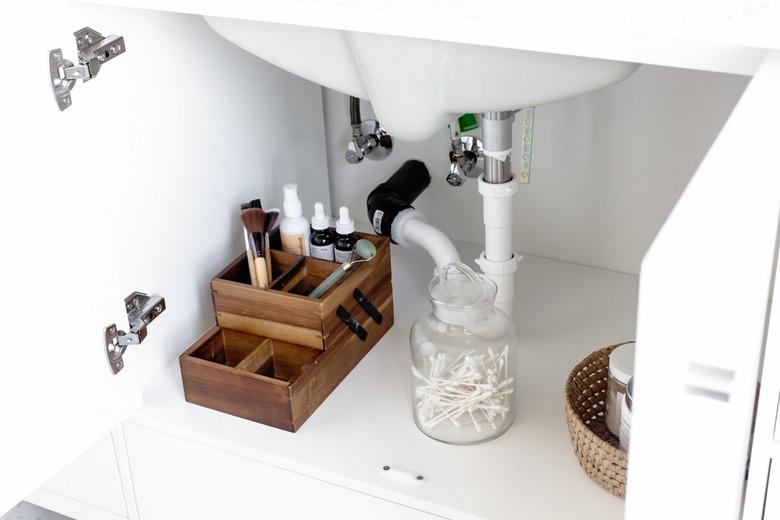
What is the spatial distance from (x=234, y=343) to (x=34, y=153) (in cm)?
44

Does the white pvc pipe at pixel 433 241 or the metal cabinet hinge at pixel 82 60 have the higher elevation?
the metal cabinet hinge at pixel 82 60

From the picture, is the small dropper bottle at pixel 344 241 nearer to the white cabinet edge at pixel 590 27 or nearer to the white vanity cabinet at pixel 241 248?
the white vanity cabinet at pixel 241 248

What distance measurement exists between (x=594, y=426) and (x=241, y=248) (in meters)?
0.53

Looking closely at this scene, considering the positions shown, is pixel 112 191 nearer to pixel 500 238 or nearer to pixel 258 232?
pixel 258 232

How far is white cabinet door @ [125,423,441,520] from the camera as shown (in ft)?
3.68

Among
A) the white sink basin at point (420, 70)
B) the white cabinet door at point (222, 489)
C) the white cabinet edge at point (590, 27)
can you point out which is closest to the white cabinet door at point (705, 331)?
the white cabinet edge at point (590, 27)

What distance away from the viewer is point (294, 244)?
Answer: 130cm

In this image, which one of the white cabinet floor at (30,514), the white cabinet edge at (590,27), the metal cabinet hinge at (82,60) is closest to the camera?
the white cabinet edge at (590,27)

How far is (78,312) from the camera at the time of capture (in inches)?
38.9

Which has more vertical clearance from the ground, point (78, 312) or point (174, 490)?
point (78, 312)

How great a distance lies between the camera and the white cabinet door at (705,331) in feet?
1.70

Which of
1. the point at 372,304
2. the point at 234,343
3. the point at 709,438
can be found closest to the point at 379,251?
the point at 372,304

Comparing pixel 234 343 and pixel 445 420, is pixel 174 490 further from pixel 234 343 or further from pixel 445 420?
pixel 445 420

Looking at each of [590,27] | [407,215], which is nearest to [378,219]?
[407,215]
